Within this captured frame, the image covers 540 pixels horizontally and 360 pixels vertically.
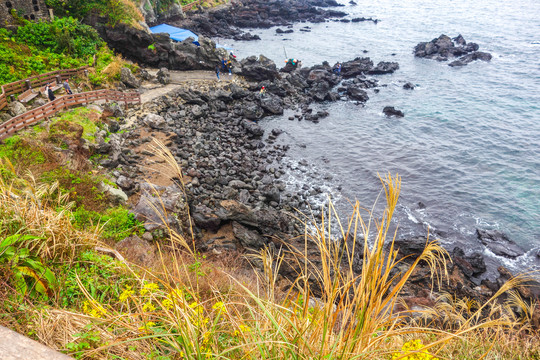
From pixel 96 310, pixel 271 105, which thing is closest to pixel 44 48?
pixel 271 105

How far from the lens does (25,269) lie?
3.45 m

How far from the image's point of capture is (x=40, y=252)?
3.77 meters

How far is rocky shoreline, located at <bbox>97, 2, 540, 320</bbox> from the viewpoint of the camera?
13766 millimetres

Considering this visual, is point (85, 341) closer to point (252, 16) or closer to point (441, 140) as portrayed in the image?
point (441, 140)

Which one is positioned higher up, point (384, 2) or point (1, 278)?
point (384, 2)

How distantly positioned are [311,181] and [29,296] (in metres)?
17.8

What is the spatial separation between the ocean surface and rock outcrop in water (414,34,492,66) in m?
1.51

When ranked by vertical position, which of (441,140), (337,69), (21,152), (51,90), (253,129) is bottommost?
(441,140)

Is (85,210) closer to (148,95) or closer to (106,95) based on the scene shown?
(106,95)

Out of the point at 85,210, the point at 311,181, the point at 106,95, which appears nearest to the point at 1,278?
the point at 85,210

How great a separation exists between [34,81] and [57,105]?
3564mm

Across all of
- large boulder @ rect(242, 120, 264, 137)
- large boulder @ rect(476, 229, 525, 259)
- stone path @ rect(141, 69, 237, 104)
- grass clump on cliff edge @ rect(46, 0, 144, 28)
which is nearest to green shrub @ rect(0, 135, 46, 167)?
stone path @ rect(141, 69, 237, 104)

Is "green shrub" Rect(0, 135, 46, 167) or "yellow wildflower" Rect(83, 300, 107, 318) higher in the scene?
"yellow wildflower" Rect(83, 300, 107, 318)

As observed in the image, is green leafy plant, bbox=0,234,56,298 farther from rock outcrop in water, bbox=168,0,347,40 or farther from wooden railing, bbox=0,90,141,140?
rock outcrop in water, bbox=168,0,347,40
